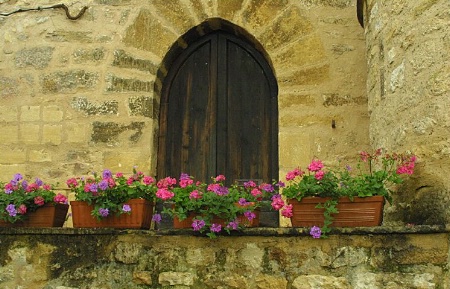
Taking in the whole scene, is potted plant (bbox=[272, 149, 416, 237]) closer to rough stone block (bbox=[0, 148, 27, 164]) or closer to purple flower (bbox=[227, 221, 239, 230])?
purple flower (bbox=[227, 221, 239, 230])

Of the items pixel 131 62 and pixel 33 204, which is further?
pixel 131 62

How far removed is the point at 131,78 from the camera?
5.14m

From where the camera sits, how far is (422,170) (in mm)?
3123

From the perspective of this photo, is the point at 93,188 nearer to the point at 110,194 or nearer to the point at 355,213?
the point at 110,194

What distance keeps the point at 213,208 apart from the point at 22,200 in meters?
1.26

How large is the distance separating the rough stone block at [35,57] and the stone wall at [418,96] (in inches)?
119

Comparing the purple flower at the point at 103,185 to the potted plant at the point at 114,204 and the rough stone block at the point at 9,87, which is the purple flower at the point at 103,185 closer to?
the potted plant at the point at 114,204

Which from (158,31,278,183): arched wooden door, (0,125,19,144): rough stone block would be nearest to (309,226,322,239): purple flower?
(158,31,278,183): arched wooden door

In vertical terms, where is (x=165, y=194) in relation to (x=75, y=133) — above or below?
below

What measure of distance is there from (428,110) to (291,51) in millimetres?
2066

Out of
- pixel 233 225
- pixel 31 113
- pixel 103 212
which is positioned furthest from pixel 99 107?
pixel 233 225

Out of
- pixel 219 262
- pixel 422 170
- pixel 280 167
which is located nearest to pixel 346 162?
pixel 280 167

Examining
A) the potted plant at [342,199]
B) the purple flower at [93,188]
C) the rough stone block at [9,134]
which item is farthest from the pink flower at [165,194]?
the rough stone block at [9,134]

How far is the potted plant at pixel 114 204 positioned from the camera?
11.1 feet
